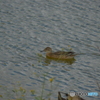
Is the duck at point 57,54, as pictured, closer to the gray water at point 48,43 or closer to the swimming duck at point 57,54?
the swimming duck at point 57,54

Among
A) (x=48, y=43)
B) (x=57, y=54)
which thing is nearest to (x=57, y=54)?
(x=57, y=54)

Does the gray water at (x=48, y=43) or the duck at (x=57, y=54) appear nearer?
the gray water at (x=48, y=43)

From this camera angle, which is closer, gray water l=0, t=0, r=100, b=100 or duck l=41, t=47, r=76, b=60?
gray water l=0, t=0, r=100, b=100

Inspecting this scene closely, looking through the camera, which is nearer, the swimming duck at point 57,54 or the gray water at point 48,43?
the gray water at point 48,43

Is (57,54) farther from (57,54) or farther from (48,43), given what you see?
(48,43)

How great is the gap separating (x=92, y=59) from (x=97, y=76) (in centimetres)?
145

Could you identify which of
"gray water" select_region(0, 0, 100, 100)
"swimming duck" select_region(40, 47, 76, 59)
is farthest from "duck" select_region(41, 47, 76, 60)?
"gray water" select_region(0, 0, 100, 100)

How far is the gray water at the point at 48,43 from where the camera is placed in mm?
9688

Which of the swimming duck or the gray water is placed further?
the swimming duck

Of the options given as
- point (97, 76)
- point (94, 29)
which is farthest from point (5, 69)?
point (94, 29)

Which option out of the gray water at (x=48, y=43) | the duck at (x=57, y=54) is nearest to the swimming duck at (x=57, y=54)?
the duck at (x=57, y=54)

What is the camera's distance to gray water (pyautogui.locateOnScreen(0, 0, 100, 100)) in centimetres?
969

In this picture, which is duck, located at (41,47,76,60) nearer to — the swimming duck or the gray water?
the swimming duck

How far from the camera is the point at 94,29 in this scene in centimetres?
1383
